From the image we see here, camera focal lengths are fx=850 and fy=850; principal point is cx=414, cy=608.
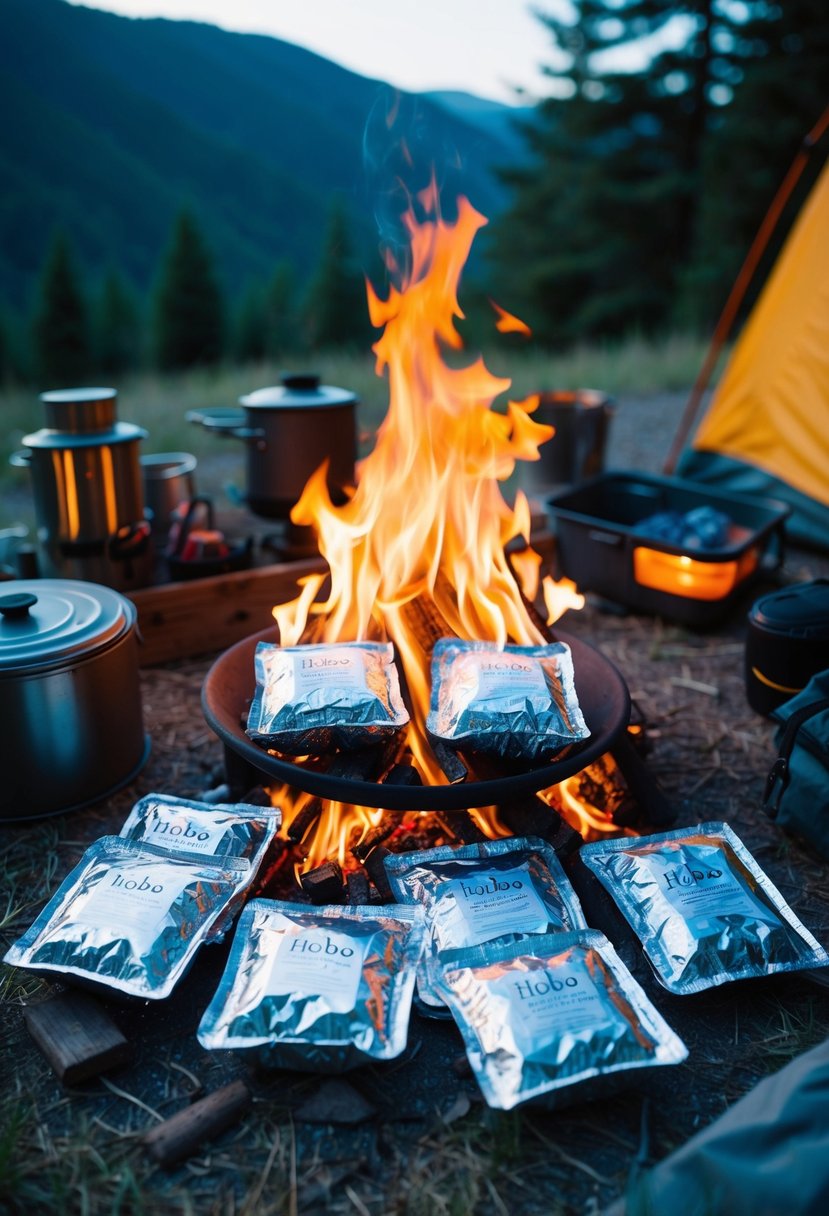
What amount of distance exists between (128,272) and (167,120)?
13.0m

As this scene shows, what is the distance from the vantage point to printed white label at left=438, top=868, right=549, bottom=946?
1.78 meters

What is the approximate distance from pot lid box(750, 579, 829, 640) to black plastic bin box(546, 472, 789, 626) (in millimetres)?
553

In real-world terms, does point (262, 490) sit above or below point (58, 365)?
above

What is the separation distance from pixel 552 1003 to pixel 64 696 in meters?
1.41

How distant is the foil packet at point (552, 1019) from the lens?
146cm

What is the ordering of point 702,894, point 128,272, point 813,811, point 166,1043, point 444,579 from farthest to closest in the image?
1. point 128,272
2. point 444,579
3. point 813,811
4. point 702,894
5. point 166,1043

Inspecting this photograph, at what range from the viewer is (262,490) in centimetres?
336

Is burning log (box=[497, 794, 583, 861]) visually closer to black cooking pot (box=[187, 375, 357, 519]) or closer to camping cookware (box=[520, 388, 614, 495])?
black cooking pot (box=[187, 375, 357, 519])

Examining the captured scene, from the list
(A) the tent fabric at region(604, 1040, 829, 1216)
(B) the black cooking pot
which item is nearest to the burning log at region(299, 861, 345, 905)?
(A) the tent fabric at region(604, 1040, 829, 1216)

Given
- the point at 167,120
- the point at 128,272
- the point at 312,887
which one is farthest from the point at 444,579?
the point at 167,120

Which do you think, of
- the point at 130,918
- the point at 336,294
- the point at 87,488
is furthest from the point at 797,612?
the point at 336,294

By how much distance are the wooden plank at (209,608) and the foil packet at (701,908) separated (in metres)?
1.77

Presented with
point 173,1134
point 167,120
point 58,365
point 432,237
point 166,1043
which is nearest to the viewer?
point 173,1134

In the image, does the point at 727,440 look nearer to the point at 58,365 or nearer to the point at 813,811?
the point at 813,811
